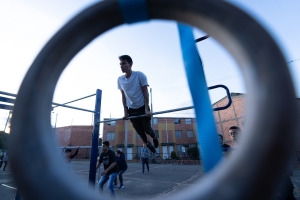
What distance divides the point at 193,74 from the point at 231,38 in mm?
489

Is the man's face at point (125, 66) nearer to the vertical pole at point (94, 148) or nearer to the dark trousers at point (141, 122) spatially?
the dark trousers at point (141, 122)

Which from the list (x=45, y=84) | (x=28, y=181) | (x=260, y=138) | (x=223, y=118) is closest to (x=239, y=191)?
(x=260, y=138)

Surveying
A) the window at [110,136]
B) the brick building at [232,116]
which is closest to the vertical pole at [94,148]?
the brick building at [232,116]

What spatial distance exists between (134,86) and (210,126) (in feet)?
5.35

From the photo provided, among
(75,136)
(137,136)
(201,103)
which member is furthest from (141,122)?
(75,136)

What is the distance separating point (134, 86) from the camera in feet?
7.82

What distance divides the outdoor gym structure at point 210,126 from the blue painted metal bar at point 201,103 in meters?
0.01

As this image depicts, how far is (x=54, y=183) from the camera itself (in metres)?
0.50

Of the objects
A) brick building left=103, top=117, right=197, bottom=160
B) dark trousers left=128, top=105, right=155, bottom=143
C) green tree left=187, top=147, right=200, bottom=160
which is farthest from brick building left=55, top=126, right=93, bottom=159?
dark trousers left=128, top=105, right=155, bottom=143

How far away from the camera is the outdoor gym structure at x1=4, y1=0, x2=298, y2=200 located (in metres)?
0.38

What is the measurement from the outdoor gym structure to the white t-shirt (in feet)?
5.32

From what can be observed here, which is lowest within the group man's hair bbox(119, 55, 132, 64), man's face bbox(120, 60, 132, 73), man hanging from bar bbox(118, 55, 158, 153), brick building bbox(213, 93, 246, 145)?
man hanging from bar bbox(118, 55, 158, 153)

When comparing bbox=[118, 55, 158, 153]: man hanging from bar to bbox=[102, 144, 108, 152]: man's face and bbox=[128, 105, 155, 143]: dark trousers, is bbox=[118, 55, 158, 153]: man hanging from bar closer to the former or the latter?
bbox=[128, 105, 155, 143]: dark trousers

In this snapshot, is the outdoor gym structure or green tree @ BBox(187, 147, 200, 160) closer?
the outdoor gym structure
